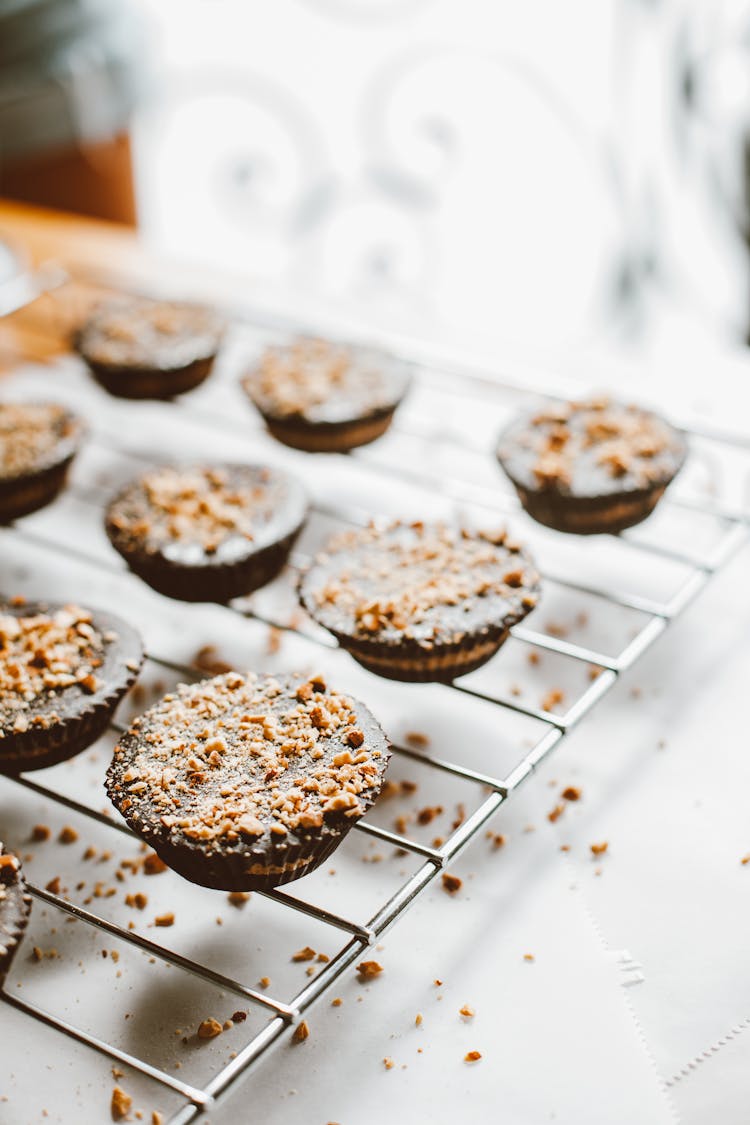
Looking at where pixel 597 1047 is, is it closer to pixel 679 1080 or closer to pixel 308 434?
pixel 679 1080

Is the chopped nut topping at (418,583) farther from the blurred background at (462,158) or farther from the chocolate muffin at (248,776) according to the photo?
the blurred background at (462,158)

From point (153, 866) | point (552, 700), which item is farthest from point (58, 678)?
point (552, 700)

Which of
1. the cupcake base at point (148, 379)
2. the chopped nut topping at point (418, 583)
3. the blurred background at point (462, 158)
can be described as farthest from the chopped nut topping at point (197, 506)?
the blurred background at point (462, 158)

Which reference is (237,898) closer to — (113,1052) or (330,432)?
(113,1052)

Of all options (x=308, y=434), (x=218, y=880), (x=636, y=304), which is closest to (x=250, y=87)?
(x=636, y=304)

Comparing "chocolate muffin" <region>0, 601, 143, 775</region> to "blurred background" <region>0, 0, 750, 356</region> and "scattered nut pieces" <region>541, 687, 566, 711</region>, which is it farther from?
"blurred background" <region>0, 0, 750, 356</region>

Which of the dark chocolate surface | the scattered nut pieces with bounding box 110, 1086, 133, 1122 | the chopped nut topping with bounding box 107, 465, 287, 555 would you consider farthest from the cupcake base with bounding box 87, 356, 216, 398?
the scattered nut pieces with bounding box 110, 1086, 133, 1122
